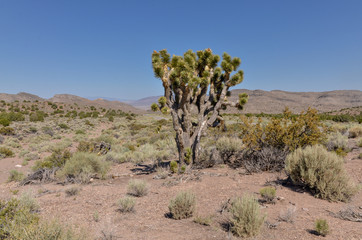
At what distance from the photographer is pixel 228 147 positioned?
30.7 ft

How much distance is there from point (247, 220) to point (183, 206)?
57.9 inches

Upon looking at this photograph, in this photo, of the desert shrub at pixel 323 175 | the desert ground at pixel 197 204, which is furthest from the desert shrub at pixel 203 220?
the desert shrub at pixel 323 175

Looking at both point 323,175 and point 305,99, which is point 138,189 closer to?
point 323,175

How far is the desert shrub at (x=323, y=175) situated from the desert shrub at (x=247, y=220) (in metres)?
2.69

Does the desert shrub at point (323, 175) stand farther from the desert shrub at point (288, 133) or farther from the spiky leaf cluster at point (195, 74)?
the spiky leaf cluster at point (195, 74)

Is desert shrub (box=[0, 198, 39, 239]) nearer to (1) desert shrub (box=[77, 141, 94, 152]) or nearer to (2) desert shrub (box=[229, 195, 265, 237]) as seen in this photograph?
(2) desert shrub (box=[229, 195, 265, 237])

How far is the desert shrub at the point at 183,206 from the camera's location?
4664mm

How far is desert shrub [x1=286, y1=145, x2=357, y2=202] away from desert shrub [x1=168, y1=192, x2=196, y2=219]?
329cm

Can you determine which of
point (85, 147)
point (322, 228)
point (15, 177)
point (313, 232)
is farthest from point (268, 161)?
point (85, 147)

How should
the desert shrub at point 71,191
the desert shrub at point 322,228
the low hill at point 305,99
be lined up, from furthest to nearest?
1. the low hill at point 305,99
2. the desert shrub at point 71,191
3. the desert shrub at point 322,228

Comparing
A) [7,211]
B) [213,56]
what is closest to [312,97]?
[213,56]

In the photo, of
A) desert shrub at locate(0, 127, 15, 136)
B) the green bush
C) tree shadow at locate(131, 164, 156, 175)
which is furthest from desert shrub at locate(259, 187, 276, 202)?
desert shrub at locate(0, 127, 15, 136)

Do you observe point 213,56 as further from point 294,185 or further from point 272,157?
point 294,185

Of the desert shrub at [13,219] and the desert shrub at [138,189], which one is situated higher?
the desert shrub at [13,219]
